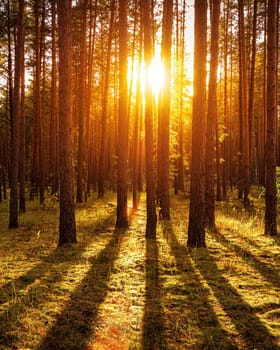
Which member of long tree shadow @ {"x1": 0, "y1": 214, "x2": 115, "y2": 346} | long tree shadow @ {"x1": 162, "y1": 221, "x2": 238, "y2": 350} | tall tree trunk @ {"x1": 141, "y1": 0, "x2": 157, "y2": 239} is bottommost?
long tree shadow @ {"x1": 162, "y1": 221, "x2": 238, "y2": 350}

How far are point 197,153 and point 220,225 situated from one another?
173 inches

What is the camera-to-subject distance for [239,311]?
470cm

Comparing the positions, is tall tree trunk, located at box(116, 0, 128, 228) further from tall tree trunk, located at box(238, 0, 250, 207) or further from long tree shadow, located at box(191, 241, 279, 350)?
tall tree trunk, located at box(238, 0, 250, 207)

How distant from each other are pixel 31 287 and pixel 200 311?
2616 mm

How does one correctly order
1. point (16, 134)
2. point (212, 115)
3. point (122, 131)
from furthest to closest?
point (16, 134) < point (212, 115) < point (122, 131)

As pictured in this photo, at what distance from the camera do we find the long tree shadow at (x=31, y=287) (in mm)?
4095

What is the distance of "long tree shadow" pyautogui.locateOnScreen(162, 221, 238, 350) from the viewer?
12.7 ft

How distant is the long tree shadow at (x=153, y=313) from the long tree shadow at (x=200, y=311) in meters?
0.34

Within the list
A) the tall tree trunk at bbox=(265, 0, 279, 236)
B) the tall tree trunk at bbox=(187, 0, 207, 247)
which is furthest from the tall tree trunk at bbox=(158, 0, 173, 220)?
the tall tree trunk at bbox=(187, 0, 207, 247)

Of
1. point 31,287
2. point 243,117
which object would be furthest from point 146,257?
point 243,117

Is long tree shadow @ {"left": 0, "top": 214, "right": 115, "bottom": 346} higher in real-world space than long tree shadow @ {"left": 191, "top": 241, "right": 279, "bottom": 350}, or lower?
higher

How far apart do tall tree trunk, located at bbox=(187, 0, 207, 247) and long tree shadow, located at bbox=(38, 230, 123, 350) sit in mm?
2579

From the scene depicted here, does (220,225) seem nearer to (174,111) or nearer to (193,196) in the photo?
(193,196)

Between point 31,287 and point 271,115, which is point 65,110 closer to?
point 31,287
